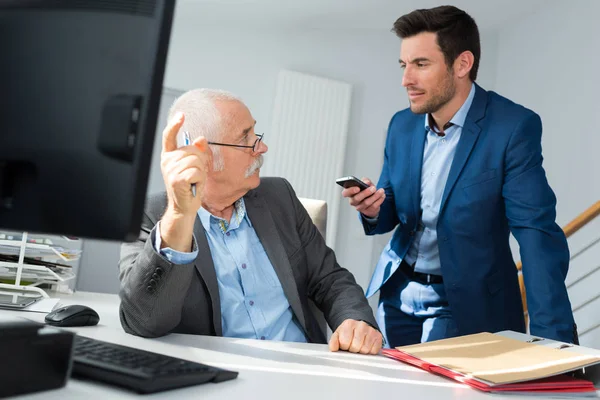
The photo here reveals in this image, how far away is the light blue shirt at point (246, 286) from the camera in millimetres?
1542

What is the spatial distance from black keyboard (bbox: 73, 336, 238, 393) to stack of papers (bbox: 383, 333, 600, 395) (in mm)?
423

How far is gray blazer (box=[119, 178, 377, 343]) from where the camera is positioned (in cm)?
119

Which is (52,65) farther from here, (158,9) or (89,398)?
(89,398)

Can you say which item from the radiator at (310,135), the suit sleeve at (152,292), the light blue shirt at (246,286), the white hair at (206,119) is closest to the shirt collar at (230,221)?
the light blue shirt at (246,286)

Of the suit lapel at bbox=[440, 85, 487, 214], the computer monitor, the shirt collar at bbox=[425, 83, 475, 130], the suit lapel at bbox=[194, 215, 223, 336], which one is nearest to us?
the computer monitor

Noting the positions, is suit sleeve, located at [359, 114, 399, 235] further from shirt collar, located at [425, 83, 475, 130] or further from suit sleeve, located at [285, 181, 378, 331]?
suit sleeve, located at [285, 181, 378, 331]

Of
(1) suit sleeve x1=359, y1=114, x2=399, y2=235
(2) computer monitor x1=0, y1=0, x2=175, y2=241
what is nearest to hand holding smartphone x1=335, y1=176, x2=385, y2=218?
(1) suit sleeve x1=359, y1=114, x2=399, y2=235

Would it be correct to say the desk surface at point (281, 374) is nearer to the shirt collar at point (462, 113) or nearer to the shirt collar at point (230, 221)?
the shirt collar at point (230, 221)

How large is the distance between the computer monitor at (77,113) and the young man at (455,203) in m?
1.32

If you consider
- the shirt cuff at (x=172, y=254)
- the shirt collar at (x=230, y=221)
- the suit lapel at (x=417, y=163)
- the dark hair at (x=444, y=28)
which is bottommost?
the shirt cuff at (x=172, y=254)

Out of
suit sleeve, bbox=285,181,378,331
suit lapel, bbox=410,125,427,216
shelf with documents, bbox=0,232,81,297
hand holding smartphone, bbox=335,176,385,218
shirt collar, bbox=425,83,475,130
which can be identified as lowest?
shelf with documents, bbox=0,232,81,297

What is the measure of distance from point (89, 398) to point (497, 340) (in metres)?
0.88

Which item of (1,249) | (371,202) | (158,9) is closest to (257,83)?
(371,202)

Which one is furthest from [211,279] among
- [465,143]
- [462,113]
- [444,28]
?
[444,28]
